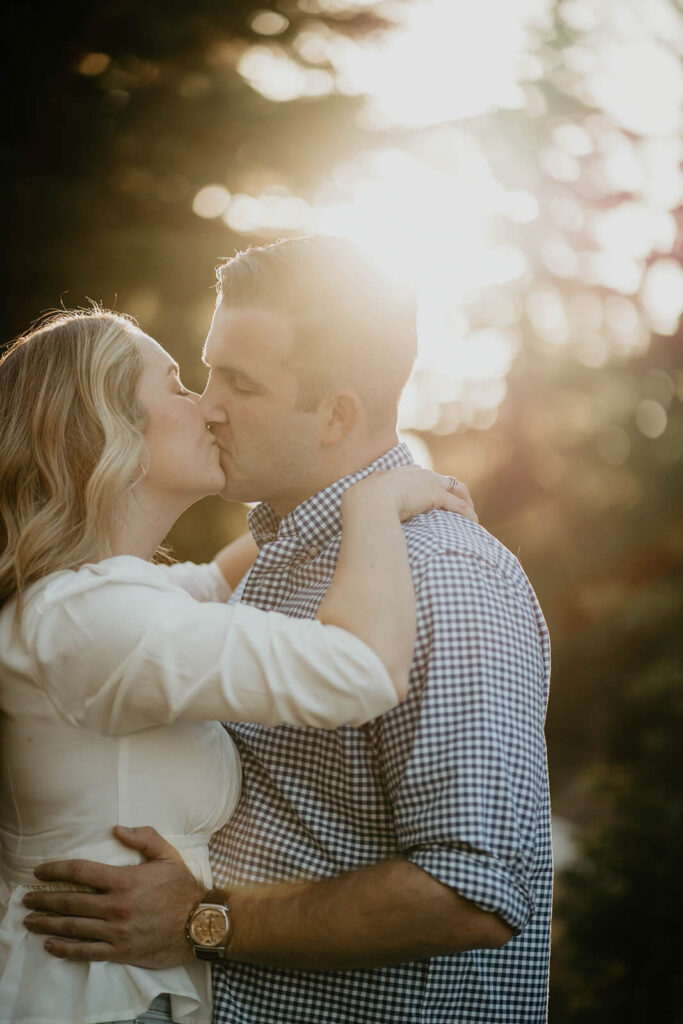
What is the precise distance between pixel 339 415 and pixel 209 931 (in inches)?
47.9

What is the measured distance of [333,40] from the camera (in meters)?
4.52

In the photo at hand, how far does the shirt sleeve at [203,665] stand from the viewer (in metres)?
1.82

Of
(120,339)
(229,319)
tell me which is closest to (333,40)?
(229,319)

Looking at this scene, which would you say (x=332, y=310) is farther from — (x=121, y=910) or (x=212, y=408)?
(x=121, y=910)

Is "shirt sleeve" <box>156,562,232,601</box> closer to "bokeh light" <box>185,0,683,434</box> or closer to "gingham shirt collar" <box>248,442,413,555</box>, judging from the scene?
"gingham shirt collar" <box>248,442,413,555</box>

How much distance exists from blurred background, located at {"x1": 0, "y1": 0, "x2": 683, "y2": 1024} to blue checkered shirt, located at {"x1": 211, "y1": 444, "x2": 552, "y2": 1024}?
7.48ft

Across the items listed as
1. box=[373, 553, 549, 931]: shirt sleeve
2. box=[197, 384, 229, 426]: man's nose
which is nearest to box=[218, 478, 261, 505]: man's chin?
box=[197, 384, 229, 426]: man's nose

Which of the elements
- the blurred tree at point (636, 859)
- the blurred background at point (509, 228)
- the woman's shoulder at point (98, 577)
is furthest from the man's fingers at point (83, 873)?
the blurred tree at point (636, 859)

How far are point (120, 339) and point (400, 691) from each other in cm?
105

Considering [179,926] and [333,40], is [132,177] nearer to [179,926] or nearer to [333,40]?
[333,40]

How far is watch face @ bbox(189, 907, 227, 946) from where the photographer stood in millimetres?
1988

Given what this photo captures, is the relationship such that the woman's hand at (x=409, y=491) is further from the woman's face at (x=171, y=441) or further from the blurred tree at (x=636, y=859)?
the blurred tree at (x=636, y=859)

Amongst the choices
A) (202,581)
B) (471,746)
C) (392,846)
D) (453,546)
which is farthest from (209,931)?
(202,581)

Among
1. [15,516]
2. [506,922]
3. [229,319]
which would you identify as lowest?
[506,922]
